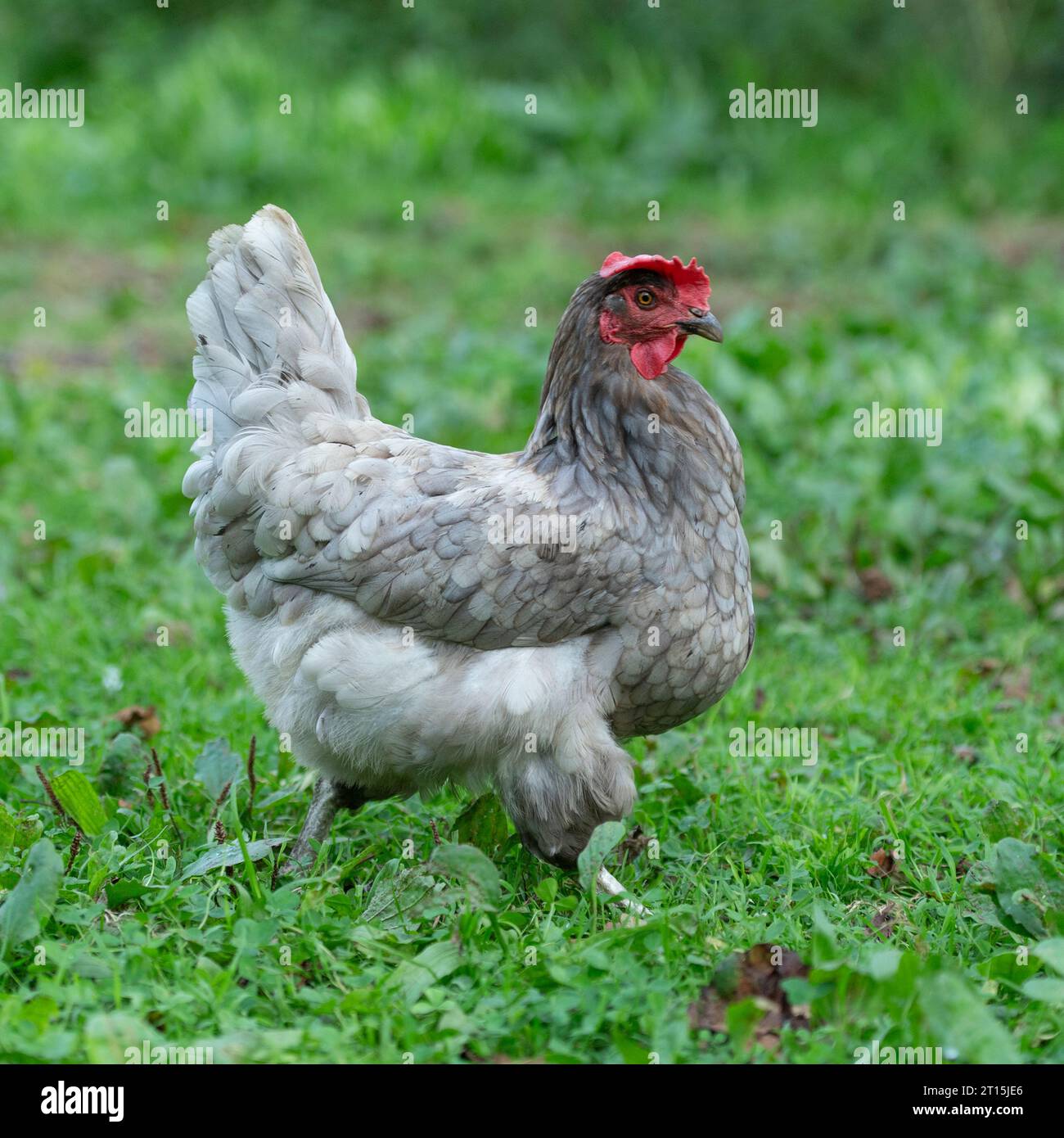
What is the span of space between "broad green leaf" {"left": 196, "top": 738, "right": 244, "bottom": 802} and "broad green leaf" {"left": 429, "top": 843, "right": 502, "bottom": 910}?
Answer: 0.94 metres

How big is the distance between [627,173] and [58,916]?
28.8 feet

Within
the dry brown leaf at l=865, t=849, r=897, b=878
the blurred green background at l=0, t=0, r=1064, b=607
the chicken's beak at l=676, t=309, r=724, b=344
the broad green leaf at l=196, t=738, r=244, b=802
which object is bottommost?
the dry brown leaf at l=865, t=849, r=897, b=878

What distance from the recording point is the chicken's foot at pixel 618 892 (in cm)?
353

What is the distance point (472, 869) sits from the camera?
3.42 meters

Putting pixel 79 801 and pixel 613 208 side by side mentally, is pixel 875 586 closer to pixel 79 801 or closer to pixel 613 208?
pixel 79 801

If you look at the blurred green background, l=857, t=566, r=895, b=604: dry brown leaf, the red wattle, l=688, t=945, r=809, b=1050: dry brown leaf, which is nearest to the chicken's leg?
l=688, t=945, r=809, b=1050: dry brown leaf

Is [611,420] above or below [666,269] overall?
below

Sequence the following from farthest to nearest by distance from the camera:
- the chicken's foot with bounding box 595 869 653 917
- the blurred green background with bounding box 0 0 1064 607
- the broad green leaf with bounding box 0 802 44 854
A: the blurred green background with bounding box 0 0 1064 607 < the broad green leaf with bounding box 0 802 44 854 < the chicken's foot with bounding box 595 869 653 917

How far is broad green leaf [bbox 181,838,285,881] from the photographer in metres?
3.57

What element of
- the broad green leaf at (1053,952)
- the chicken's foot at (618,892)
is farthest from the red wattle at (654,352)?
the broad green leaf at (1053,952)

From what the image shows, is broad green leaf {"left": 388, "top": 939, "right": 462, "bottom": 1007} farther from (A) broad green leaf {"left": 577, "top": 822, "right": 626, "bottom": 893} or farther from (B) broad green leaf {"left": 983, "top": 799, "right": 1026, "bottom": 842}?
(B) broad green leaf {"left": 983, "top": 799, "right": 1026, "bottom": 842}

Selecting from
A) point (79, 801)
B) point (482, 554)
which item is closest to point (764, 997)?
point (482, 554)

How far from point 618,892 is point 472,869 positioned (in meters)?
0.43

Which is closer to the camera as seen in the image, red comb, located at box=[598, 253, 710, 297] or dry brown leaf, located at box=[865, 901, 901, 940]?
dry brown leaf, located at box=[865, 901, 901, 940]
